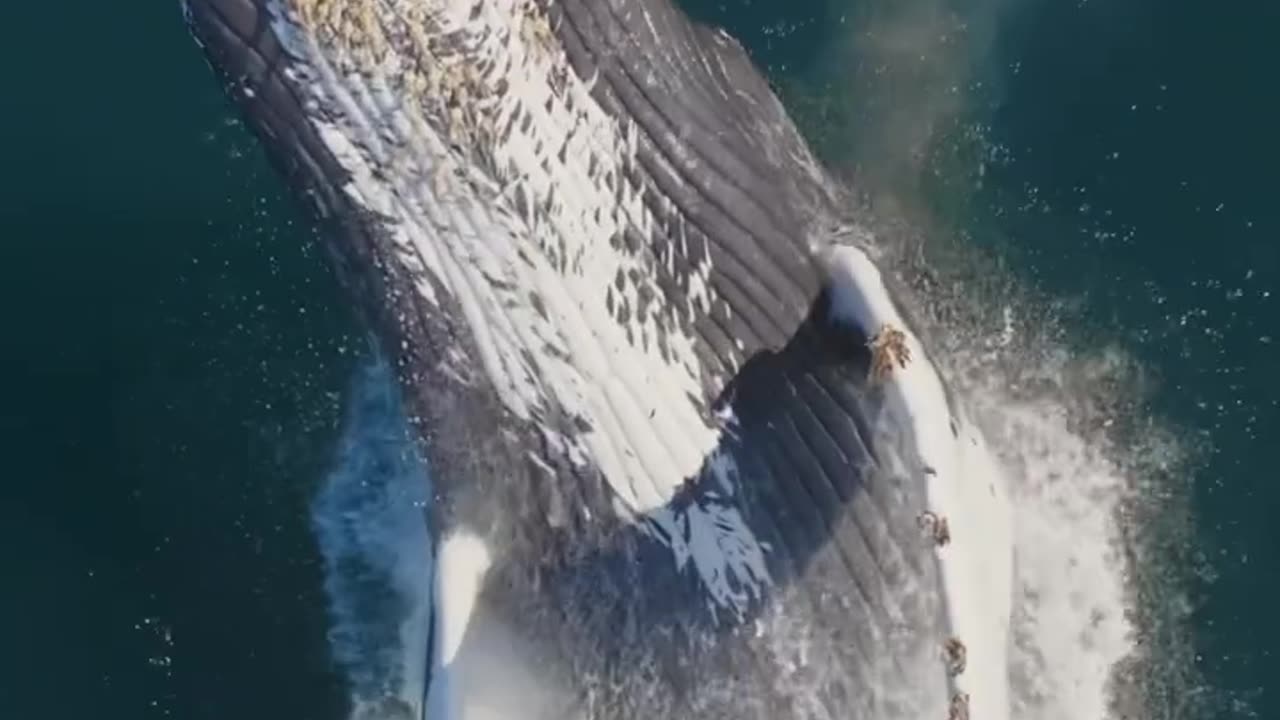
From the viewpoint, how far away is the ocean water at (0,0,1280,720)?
453 inches

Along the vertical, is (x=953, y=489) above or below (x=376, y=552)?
above

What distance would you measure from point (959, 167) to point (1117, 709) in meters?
3.62

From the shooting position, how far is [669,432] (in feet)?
29.3

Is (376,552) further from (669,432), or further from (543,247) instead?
(543,247)

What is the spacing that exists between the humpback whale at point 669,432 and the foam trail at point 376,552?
406 cm

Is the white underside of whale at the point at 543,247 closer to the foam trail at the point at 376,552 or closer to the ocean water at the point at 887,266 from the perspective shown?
the ocean water at the point at 887,266

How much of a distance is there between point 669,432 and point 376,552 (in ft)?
15.9

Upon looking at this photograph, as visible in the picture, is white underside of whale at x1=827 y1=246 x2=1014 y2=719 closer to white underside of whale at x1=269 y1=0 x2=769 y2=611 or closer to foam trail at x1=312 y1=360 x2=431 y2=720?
white underside of whale at x1=269 y1=0 x2=769 y2=611

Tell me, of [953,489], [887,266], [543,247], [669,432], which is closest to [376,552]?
[887,266]

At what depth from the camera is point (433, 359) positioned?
8453mm

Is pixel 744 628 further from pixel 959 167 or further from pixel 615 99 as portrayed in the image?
pixel 959 167

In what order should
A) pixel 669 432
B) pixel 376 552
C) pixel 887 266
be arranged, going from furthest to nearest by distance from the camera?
pixel 376 552, pixel 887 266, pixel 669 432

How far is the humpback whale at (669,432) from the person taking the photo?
8250mm

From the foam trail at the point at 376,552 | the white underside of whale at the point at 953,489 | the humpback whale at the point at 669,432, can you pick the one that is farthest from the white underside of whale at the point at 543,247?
the foam trail at the point at 376,552
